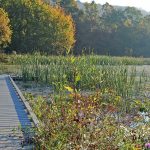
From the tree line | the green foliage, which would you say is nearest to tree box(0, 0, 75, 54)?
the tree line

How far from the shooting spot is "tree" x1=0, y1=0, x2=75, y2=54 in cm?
3384

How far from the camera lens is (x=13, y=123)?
6324 millimetres

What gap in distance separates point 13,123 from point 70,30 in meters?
31.2

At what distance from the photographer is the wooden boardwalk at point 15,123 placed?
5.07m

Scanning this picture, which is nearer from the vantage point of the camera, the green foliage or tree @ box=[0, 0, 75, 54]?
the green foliage

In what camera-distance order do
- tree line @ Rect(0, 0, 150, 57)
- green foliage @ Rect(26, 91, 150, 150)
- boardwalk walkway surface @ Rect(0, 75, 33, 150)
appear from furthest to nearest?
tree line @ Rect(0, 0, 150, 57) → boardwalk walkway surface @ Rect(0, 75, 33, 150) → green foliage @ Rect(26, 91, 150, 150)

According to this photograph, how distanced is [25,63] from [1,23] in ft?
46.6

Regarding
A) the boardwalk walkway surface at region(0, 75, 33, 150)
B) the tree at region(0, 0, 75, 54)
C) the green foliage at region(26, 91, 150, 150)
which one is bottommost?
the boardwalk walkway surface at region(0, 75, 33, 150)

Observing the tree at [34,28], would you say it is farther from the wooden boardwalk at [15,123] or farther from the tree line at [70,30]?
the wooden boardwalk at [15,123]

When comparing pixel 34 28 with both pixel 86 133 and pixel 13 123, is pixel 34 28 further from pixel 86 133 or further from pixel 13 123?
pixel 86 133

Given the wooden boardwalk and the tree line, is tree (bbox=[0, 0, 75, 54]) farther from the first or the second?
the wooden boardwalk

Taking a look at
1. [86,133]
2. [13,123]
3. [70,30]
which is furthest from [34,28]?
[86,133]

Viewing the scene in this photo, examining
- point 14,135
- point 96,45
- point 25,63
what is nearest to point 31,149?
point 14,135

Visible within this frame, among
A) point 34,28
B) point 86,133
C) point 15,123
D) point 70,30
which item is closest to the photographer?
point 86,133
